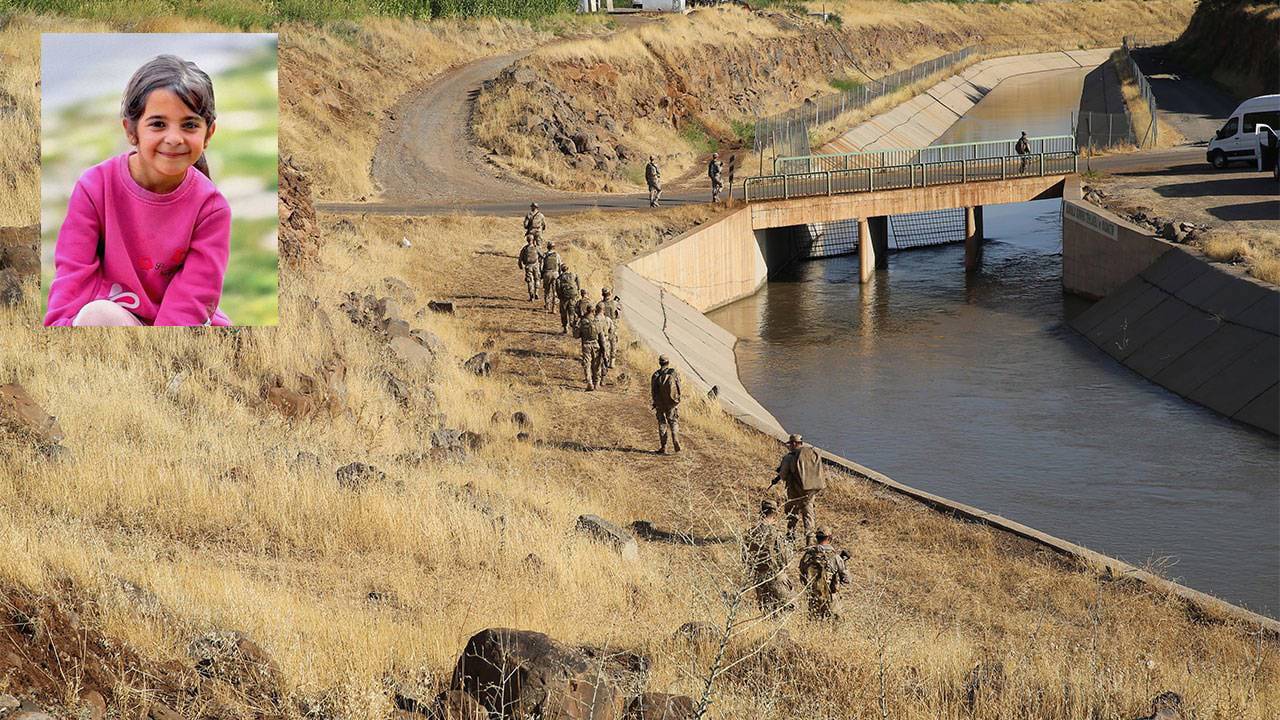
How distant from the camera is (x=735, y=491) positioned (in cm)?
1875

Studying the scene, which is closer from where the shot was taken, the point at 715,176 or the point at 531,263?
the point at 531,263

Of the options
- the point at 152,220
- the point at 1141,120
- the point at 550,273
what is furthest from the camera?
the point at 1141,120

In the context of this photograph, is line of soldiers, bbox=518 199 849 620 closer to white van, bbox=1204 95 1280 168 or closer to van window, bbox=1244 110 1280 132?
white van, bbox=1204 95 1280 168

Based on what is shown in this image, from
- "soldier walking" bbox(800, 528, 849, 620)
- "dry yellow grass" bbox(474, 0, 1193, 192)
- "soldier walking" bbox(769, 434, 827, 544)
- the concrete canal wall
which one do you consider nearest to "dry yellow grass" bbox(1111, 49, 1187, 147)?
"dry yellow grass" bbox(474, 0, 1193, 192)

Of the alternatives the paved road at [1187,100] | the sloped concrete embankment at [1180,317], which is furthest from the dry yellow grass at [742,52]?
the sloped concrete embankment at [1180,317]

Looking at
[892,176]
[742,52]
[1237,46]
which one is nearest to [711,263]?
[892,176]

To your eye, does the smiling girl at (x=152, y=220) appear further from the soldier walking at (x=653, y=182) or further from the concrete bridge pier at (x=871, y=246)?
the concrete bridge pier at (x=871, y=246)

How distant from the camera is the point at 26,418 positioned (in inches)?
549

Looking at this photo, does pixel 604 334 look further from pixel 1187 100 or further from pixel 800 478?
pixel 1187 100

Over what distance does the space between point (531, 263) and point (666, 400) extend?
9.94m

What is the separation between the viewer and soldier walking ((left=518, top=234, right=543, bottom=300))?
29.0m

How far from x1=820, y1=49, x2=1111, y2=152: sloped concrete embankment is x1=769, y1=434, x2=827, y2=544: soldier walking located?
49.3 m

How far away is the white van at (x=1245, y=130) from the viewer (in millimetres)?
46188

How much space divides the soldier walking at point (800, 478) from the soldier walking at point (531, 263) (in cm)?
1426
